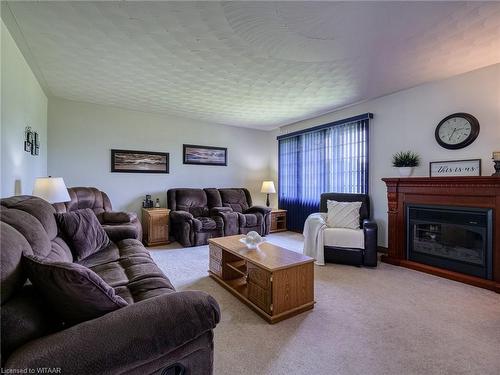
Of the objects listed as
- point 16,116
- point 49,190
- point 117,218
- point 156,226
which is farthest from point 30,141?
point 156,226

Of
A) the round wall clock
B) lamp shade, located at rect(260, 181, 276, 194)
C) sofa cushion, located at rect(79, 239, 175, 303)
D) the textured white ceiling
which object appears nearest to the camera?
sofa cushion, located at rect(79, 239, 175, 303)

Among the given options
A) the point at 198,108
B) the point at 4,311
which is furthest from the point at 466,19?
the point at 198,108

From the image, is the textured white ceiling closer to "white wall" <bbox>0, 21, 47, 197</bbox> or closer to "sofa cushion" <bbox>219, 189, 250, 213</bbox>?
"white wall" <bbox>0, 21, 47, 197</bbox>

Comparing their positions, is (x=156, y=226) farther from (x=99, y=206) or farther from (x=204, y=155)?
(x=204, y=155)

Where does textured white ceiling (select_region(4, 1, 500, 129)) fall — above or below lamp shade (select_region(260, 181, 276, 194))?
above

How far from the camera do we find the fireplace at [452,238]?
9.00ft

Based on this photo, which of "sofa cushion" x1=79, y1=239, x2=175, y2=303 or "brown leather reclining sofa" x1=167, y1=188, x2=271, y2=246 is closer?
"sofa cushion" x1=79, y1=239, x2=175, y2=303

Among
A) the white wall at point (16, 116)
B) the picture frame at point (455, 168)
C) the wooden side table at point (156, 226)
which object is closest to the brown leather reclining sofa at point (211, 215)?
the wooden side table at point (156, 226)

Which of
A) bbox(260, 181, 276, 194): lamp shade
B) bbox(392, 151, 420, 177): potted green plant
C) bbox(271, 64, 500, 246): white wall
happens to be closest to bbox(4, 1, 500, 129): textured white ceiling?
bbox(271, 64, 500, 246): white wall

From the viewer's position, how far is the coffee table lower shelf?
6.63 ft

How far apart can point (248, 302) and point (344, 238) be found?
5.63ft

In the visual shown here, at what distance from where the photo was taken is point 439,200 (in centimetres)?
309

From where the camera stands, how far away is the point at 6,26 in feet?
7.02

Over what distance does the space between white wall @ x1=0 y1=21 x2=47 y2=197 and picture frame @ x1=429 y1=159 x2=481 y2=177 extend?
15.5 ft
